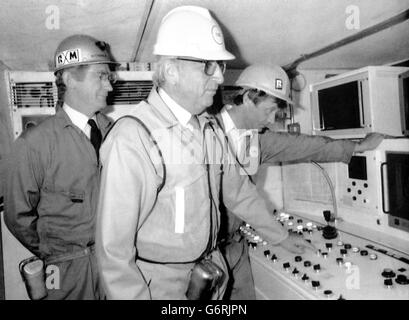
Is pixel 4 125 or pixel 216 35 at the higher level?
pixel 216 35

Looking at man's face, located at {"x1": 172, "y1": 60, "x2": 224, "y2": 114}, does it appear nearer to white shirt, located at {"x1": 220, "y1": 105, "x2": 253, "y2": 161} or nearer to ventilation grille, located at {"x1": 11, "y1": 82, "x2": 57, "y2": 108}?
white shirt, located at {"x1": 220, "y1": 105, "x2": 253, "y2": 161}

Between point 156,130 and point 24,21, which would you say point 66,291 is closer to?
point 156,130

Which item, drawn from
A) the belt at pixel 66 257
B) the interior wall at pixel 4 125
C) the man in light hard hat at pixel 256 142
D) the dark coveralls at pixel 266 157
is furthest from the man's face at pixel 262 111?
the interior wall at pixel 4 125

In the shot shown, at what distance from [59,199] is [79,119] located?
49 cm

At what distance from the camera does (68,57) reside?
1893 millimetres

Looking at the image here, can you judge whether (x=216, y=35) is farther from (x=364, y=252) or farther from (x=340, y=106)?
(x=364, y=252)

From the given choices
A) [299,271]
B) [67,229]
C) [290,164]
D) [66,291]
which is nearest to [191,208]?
[299,271]

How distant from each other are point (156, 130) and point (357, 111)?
1.44 metres

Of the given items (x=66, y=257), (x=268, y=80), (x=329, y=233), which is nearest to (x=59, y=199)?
(x=66, y=257)

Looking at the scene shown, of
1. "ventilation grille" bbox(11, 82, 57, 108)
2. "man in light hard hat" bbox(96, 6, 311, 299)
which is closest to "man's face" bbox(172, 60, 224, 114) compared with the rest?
"man in light hard hat" bbox(96, 6, 311, 299)

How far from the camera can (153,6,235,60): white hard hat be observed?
4.32 ft

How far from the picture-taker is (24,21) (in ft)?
5.06

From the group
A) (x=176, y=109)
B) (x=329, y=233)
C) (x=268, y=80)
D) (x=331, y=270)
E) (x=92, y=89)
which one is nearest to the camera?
(x=176, y=109)

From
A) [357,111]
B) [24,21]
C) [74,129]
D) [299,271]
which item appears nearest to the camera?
[24,21]
